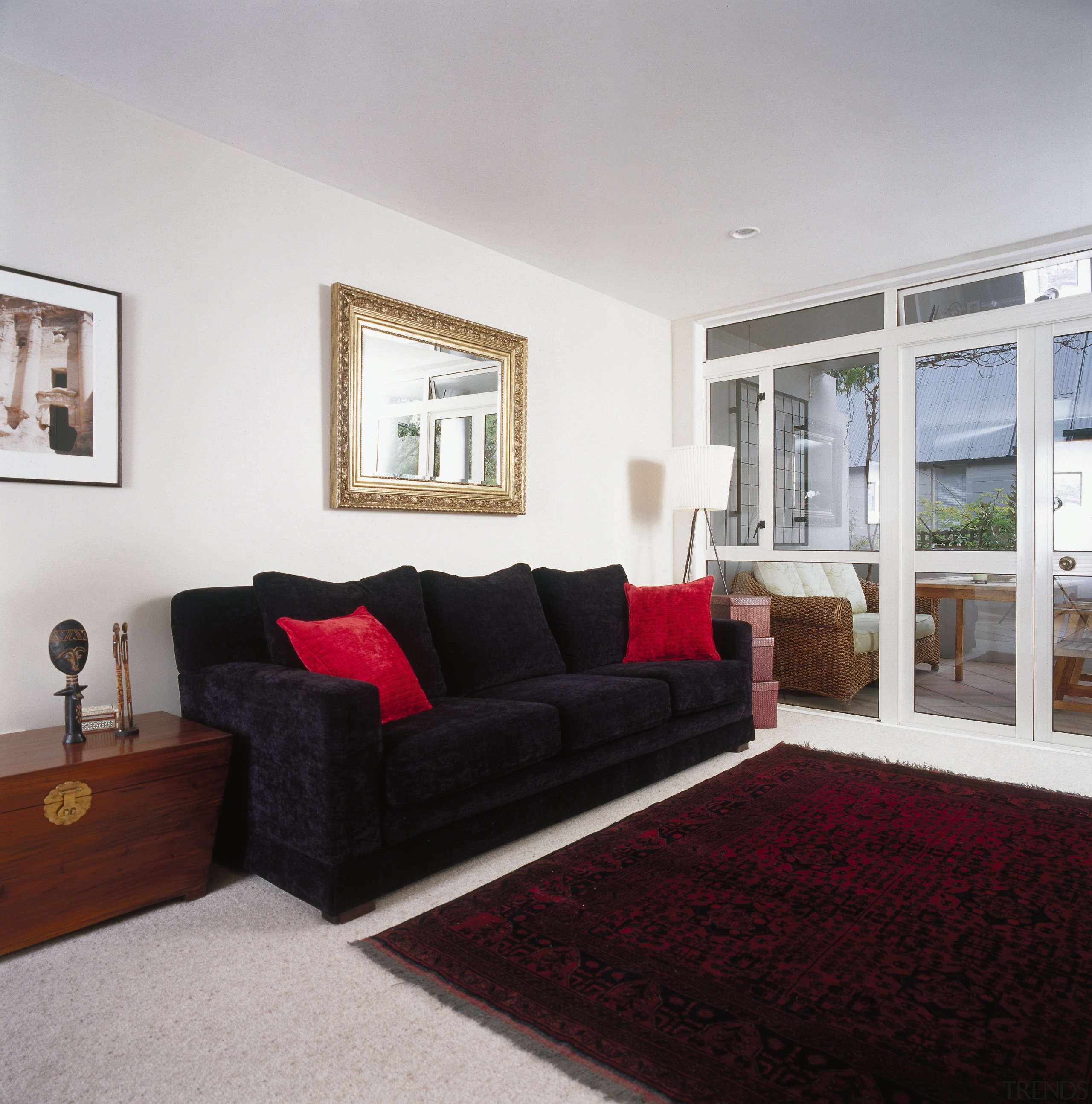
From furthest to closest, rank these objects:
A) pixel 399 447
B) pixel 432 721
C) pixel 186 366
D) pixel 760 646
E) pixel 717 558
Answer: pixel 717 558 < pixel 760 646 < pixel 399 447 < pixel 186 366 < pixel 432 721

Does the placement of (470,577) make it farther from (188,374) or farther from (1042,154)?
(1042,154)

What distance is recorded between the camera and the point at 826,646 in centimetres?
475

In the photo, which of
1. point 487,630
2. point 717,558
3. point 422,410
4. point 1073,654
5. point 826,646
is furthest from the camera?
point 717,558

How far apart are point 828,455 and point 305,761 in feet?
12.7

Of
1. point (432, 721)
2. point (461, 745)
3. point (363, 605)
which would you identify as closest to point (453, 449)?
point (363, 605)

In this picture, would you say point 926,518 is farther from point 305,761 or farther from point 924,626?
point 305,761

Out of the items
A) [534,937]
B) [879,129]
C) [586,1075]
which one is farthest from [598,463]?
[586,1075]

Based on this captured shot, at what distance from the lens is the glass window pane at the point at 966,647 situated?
4.18m

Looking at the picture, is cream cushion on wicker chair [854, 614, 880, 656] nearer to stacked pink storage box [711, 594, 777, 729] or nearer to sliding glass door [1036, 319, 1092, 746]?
stacked pink storage box [711, 594, 777, 729]

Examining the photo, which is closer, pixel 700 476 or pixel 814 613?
pixel 700 476

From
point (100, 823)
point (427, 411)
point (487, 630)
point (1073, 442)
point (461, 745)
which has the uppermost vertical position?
point (427, 411)

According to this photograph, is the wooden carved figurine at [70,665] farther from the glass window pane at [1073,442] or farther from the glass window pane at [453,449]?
the glass window pane at [1073,442]

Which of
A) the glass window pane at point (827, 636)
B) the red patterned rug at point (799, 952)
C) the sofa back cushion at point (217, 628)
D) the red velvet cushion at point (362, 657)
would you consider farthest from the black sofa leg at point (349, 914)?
the glass window pane at point (827, 636)

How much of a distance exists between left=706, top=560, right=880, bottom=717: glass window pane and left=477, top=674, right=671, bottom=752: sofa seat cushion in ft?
4.73
